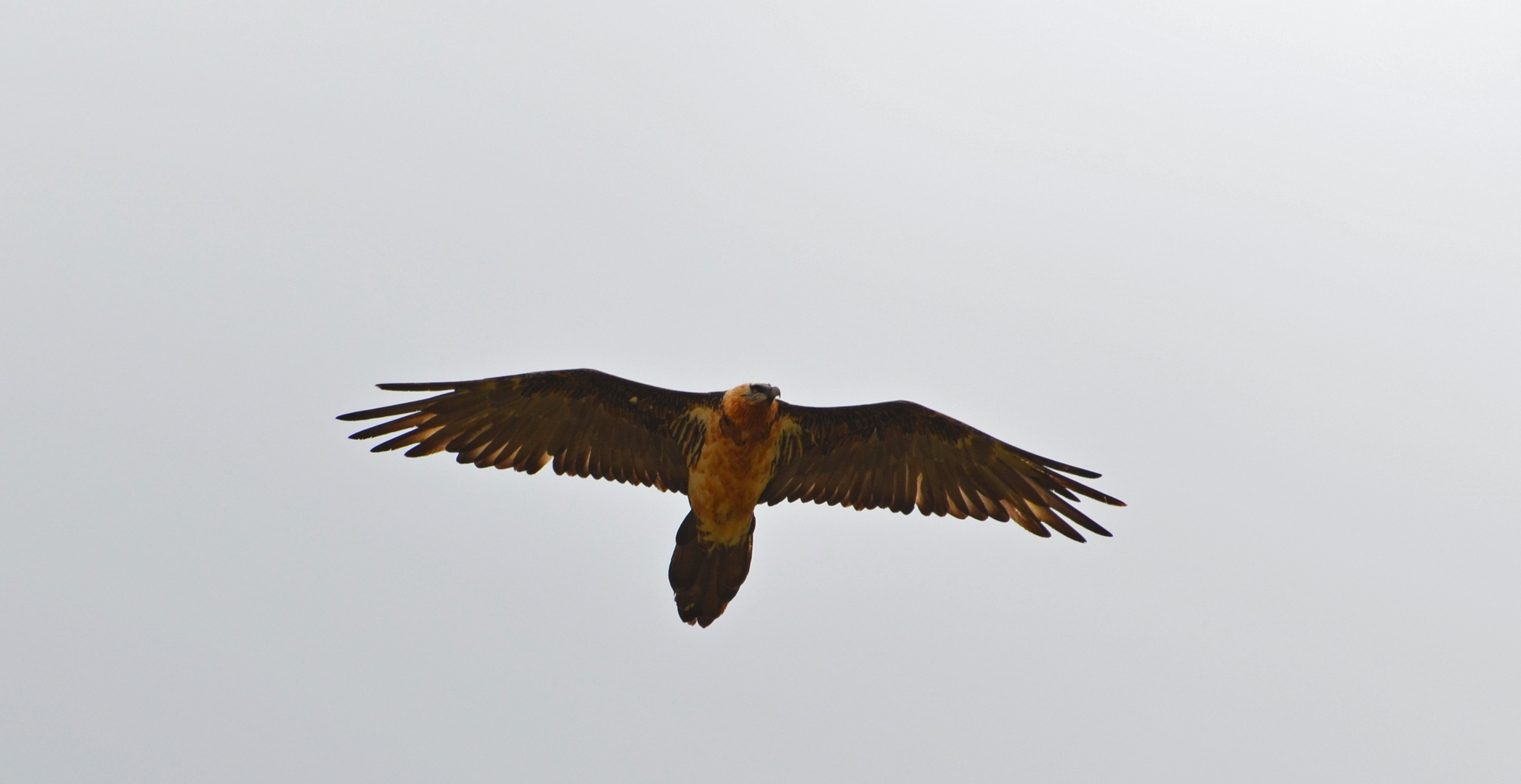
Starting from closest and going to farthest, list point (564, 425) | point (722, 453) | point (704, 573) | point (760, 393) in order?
point (760, 393), point (722, 453), point (704, 573), point (564, 425)

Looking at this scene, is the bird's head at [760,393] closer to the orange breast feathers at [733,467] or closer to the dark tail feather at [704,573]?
the orange breast feathers at [733,467]

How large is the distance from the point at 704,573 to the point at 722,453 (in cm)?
136

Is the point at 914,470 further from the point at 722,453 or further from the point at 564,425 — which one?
the point at 564,425

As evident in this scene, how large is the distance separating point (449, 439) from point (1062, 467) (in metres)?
6.48

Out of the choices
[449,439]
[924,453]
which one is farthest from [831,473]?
[449,439]

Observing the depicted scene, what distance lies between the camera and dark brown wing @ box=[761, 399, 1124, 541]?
40.8ft

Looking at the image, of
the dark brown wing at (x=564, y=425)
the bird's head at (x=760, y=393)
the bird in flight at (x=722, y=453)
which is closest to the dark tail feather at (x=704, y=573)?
the bird in flight at (x=722, y=453)

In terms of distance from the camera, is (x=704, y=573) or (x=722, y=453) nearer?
(x=722, y=453)

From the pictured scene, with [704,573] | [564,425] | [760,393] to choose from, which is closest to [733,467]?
[760,393]

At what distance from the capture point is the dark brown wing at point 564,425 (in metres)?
12.3

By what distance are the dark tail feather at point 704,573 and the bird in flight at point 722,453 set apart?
11 millimetres

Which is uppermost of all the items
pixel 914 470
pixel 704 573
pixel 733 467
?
pixel 914 470

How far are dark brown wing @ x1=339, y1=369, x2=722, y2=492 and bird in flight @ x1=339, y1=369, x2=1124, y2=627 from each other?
1cm

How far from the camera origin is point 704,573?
40.8 feet
